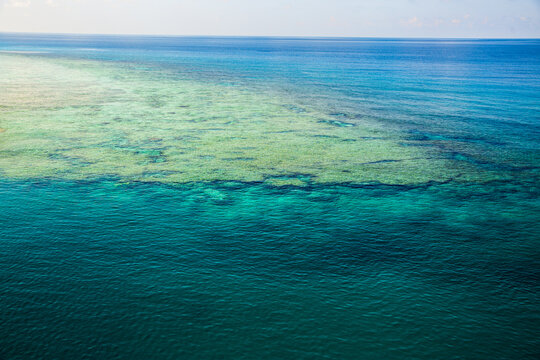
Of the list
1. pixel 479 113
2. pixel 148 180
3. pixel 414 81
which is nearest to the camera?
pixel 148 180

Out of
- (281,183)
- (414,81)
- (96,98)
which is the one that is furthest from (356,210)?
(414,81)

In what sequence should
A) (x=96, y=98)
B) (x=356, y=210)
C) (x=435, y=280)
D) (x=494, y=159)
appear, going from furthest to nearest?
(x=96, y=98), (x=494, y=159), (x=356, y=210), (x=435, y=280)

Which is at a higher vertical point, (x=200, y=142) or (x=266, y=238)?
(x=200, y=142)

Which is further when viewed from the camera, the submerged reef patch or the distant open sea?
the submerged reef patch

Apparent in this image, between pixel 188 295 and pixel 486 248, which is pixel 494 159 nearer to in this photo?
pixel 486 248

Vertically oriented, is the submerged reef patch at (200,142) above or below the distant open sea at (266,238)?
above

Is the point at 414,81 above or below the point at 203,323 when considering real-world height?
above

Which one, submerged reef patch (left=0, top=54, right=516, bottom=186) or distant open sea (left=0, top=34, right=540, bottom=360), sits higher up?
submerged reef patch (left=0, top=54, right=516, bottom=186)

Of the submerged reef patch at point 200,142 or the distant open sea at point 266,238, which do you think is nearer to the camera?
the distant open sea at point 266,238
